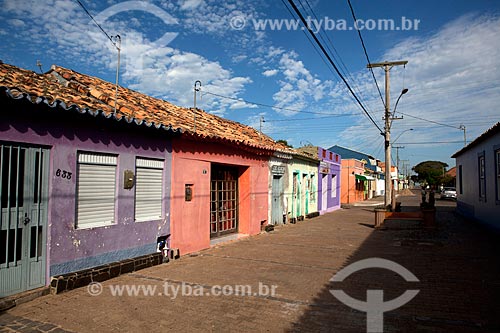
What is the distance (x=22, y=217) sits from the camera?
210 inches

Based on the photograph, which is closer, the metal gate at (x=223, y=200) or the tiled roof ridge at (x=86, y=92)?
the tiled roof ridge at (x=86, y=92)

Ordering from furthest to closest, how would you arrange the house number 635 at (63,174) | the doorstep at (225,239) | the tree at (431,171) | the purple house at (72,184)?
1. the tree at (431,171)
2. the doorstep at (225,239)
3. the house number 635 at (63,174)
4. the purple house at (72,184)

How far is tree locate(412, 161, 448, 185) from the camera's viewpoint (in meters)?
81.8

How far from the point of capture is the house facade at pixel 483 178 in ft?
38.1

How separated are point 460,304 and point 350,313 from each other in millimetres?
1787

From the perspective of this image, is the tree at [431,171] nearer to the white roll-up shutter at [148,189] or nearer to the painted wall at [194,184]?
the painted wall at [194,184]

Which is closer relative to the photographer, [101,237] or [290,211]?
[101,237]

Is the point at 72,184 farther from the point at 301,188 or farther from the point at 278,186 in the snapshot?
the point at 301,188

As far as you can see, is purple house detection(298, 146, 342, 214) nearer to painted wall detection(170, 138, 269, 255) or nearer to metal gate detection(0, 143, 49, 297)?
→ painted wall detection(170, 138, 269, 255)

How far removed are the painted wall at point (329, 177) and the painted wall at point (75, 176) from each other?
1464 centimetres

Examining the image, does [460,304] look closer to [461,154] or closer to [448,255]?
[448,255]

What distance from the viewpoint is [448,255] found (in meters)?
8.73

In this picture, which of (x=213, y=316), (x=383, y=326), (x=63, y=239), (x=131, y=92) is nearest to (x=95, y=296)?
(x=63, y=239)

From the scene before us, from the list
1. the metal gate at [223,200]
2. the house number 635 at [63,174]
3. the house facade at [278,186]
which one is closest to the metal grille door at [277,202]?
the house facade at [278,186]
